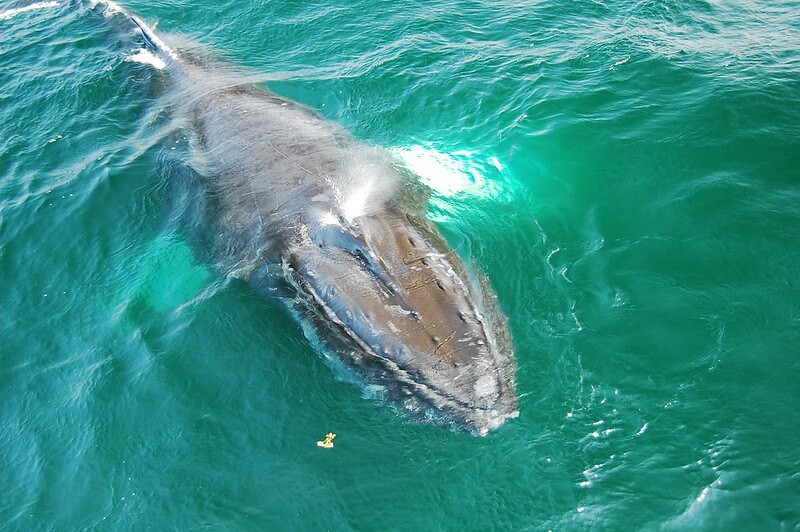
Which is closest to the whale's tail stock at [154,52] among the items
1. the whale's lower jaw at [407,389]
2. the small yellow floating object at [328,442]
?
the whale's lower jaw at [407,389]

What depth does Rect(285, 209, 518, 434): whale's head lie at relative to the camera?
423 inches

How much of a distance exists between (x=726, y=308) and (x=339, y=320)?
7.60 m

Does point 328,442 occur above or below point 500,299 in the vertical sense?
below

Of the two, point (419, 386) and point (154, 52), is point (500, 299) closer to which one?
point (419, 386)

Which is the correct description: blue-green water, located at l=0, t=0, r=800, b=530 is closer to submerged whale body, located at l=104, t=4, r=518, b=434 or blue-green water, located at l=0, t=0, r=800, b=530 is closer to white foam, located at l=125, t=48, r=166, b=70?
submerged whale body, located at l=104, t=4, r=518, b=434

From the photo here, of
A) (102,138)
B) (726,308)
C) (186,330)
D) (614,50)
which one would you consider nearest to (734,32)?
(614,50)

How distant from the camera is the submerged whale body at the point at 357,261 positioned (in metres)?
10.9

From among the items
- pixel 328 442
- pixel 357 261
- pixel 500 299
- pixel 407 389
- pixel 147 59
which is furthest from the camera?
pixel 147 59

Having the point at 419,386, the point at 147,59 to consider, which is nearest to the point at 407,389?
the point at 419,386

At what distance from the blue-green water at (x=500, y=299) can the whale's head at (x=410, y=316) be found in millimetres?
511

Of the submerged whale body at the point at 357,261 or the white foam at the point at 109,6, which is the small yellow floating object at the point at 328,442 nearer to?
the submerged whale body at the point at 357,261

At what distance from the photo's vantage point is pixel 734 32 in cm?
2027

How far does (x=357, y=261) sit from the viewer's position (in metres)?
12.6

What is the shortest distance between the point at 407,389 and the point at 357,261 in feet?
9.98
